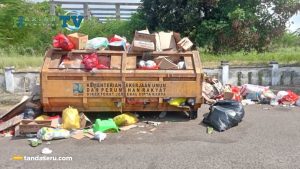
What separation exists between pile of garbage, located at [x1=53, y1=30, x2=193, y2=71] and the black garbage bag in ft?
3.21

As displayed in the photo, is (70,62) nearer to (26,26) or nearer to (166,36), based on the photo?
(166,36)

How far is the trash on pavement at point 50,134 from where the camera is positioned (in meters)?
5.25

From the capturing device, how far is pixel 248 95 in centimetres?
833

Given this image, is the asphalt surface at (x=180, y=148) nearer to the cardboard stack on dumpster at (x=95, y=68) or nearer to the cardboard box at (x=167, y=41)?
the cardboard stack on dumpster at (x=95, y=68)

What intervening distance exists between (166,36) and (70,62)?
6.07ft

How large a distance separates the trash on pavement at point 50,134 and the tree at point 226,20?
328 inches

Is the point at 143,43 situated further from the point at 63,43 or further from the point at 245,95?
the point at 245,95

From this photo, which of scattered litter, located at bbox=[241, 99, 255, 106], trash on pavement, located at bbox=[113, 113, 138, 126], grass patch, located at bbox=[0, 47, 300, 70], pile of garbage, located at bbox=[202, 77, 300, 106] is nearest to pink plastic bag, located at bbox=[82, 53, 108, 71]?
trash on pavement, located at bbox=[113, 113, 138, 126]

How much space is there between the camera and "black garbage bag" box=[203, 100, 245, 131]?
583cm

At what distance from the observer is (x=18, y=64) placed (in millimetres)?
11383

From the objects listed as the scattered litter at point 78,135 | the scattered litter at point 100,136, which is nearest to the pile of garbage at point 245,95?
the scattered litter at point 100,136

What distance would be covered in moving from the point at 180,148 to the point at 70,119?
190 cm

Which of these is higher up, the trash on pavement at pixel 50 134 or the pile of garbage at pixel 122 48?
the pile of garbage at pixel 122 48

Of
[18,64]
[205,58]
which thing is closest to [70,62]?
[18,64]
